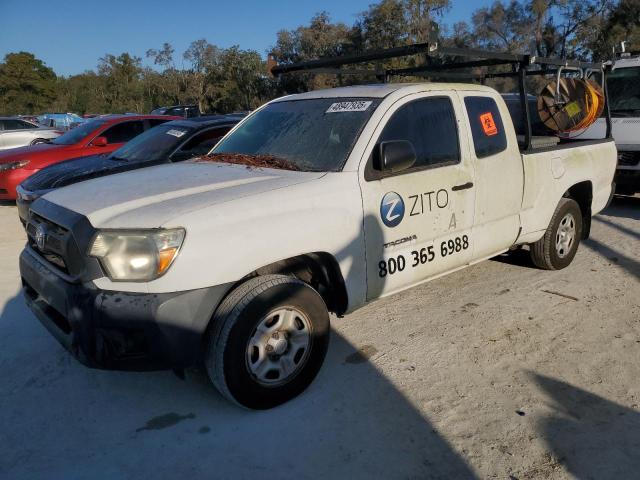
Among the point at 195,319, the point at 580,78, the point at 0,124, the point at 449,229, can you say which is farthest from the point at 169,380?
the point at 0,124

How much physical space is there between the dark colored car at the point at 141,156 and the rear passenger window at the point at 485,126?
4.13 meters

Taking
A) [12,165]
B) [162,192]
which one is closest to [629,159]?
[162,192]

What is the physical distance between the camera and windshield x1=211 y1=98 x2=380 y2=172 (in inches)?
139

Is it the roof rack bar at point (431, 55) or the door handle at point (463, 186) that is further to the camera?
the door handle at point (463, 186)

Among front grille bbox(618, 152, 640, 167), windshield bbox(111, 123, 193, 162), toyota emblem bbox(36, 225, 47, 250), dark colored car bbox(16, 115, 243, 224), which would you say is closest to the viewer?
toyota emblem bbox(36, 225, 47, 250)

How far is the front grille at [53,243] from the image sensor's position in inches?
113

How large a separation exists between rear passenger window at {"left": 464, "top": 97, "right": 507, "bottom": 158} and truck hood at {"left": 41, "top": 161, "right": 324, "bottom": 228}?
1.54m

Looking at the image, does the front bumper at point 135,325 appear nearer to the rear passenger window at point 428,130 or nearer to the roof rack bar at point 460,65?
the rear passenger window at point 428,130

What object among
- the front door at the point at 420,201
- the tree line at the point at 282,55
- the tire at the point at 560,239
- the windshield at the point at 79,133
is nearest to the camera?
the front door at the point at 420,201

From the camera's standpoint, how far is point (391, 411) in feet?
10.1

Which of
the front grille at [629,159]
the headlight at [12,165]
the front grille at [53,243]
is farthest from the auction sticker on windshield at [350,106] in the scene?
the headlight at [12,165]

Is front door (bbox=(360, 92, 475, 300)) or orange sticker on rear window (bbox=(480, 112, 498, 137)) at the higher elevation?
orange sticker on rear window (bbox=(480, 112, 498, 137))

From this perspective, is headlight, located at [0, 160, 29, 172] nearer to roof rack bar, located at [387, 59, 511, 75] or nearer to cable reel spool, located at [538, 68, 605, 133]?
roof rack bar, located at [387, 59, 511, 75]

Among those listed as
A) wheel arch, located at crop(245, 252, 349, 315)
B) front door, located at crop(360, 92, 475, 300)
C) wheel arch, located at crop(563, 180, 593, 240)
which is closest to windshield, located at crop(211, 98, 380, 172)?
front door, located at crop(360, 92, 475, 300)
